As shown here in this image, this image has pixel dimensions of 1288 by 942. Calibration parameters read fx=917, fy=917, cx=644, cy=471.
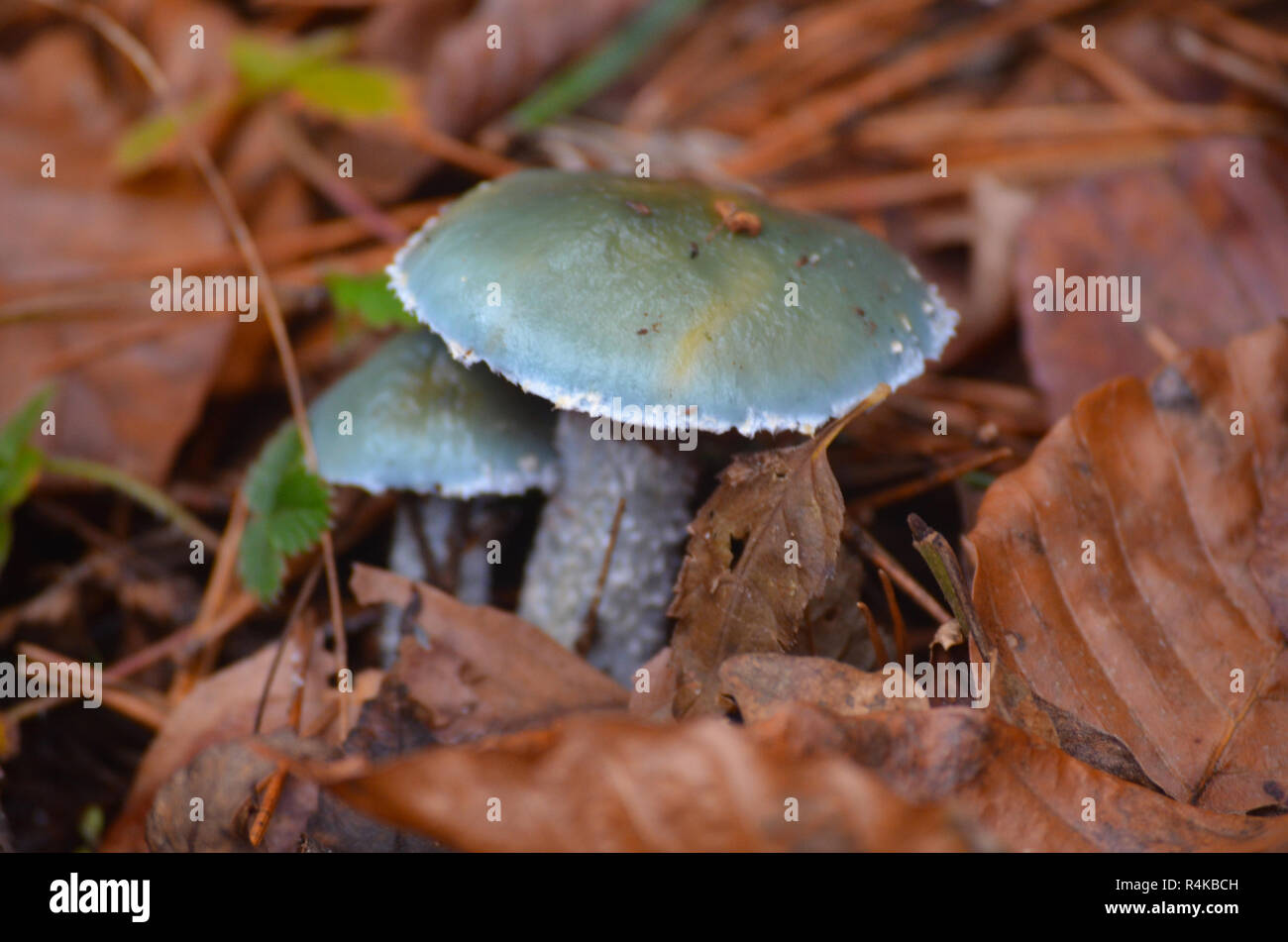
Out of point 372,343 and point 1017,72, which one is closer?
point 372,343

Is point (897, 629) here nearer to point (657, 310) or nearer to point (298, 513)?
point (657, 310)

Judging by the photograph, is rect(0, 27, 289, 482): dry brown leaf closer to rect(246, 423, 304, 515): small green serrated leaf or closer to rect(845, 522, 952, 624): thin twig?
rect(246, 423, 304, 515): small green serrated leaf

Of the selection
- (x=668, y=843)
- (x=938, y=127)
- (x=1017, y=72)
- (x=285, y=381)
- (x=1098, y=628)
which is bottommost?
(x=668, y=843)

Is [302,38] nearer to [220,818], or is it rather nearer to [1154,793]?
A: [220,818]

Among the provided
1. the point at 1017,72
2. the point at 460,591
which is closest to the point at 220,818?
the point at 460,591

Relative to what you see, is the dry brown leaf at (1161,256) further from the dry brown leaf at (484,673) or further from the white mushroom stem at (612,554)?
the dry brown leaf at (484,673)

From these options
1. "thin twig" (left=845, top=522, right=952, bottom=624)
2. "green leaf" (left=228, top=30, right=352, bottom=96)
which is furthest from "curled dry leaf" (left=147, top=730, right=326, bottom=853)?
"green leaf" (left=228, top=30, right=352, bottom=96)
